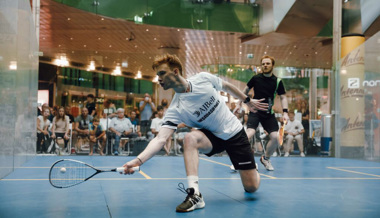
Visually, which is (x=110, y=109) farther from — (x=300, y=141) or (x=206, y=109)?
(x=206, y=109)

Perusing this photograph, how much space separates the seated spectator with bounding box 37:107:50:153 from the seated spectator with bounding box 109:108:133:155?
1505 millimetres

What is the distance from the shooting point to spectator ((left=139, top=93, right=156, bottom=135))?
10492 millimetres

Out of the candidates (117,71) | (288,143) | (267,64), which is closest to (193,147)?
(267,64)

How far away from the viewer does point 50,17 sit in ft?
54.0

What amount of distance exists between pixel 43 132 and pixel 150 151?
7.66 metres

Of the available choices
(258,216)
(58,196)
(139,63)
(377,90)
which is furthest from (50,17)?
(258,216)

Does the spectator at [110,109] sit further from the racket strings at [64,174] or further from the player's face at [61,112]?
the racket strings at [64,174]

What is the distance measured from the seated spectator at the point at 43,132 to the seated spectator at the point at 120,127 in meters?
1.50

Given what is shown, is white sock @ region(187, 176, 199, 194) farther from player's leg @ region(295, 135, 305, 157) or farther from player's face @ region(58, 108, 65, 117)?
player's leg @ region(295, 135, 305, 157)

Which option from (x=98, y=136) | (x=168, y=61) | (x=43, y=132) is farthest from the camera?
(x=98, y=136)

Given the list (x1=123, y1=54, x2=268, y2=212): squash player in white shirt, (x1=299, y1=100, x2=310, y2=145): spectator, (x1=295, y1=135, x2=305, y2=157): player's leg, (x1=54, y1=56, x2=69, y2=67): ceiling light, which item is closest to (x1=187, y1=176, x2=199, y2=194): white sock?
(x1=123, y1=54, x2=268, y2=212): squash player in white shirt

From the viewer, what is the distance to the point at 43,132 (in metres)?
9.84

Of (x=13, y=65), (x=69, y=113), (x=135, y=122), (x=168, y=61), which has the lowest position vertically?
(x=135, y=122)

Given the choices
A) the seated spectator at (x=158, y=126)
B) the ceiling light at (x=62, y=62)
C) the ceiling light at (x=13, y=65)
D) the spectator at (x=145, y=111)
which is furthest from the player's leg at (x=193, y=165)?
the ceiling light at (x=62, y=62)
